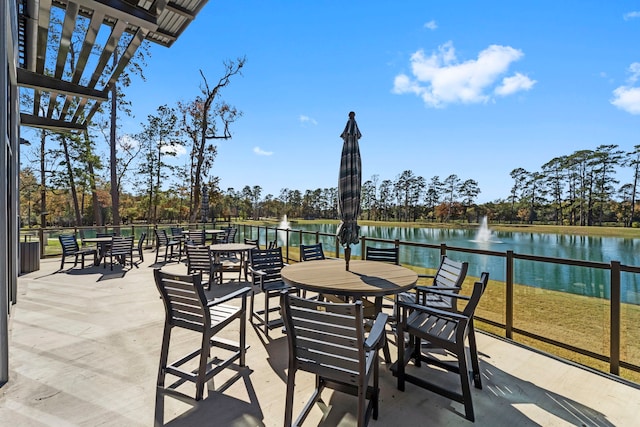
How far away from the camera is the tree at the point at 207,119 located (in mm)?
15084

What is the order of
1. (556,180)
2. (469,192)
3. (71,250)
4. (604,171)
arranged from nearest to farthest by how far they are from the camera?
(71,250)
(604,171)
(556,180)
(469,192)

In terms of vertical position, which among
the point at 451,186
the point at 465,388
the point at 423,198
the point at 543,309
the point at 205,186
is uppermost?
the point at 451,186

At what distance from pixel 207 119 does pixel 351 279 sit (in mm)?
15905

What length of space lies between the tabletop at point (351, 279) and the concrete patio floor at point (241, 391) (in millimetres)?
736

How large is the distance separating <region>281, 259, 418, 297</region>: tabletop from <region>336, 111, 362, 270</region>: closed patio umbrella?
36cm

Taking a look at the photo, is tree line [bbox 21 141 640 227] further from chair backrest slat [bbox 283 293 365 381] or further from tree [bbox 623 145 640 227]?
chair backrest slat [bbox 283 293 365 381]

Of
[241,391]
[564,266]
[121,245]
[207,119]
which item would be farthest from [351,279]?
[564,266]

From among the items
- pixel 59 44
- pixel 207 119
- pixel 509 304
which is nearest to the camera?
pixel 59 44

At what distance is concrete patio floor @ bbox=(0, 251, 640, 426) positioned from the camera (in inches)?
72.9

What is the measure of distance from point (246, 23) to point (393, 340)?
903cm

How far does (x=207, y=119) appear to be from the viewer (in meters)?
15.9

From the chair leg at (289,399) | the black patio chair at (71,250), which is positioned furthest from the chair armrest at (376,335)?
the black patio chair at (71,250)

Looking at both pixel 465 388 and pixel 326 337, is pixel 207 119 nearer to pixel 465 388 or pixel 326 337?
pixel 326 337

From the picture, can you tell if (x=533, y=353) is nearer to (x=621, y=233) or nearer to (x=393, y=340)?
(x=393, y=340)
